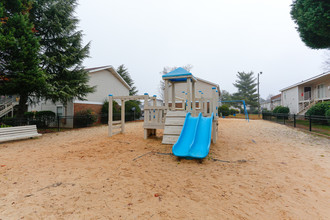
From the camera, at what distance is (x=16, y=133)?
7.17 metres

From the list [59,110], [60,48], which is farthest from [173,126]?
[59,110]

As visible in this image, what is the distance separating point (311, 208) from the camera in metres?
2.24

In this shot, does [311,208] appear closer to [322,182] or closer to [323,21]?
[322,182]

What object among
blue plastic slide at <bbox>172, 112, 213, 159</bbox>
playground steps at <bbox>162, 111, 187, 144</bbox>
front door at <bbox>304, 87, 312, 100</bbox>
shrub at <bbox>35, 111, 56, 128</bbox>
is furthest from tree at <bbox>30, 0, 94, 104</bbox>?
front door at <bbox>304, 87, 312, 100</bbox>

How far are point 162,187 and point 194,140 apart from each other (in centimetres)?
217

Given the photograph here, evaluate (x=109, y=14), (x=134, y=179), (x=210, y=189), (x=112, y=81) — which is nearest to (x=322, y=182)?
(x=210, y=189)

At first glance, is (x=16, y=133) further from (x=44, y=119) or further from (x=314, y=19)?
(x=314, y=19)

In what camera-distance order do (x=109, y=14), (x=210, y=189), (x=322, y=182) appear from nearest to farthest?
(x=210, y=189)
(x=322, y=182)
(x=109, y=14)

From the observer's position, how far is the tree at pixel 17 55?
7957 millimetres

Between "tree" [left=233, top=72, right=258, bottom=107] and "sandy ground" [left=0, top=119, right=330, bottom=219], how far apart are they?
41.7m

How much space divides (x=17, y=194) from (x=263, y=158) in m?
5.73

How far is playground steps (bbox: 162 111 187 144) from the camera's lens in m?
5.58

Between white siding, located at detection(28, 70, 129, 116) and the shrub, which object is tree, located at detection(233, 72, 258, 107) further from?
the shrub

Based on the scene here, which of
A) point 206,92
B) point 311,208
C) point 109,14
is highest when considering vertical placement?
point 109,14
